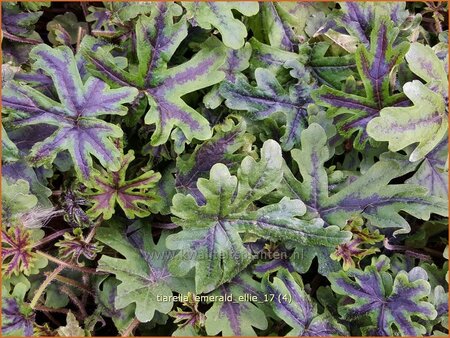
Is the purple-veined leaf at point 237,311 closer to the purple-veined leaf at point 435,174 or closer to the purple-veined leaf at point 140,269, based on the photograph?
the purple-veined leaf at point 140,269

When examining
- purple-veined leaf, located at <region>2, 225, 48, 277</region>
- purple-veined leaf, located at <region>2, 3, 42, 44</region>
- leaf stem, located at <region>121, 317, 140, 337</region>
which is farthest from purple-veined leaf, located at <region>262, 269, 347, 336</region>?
purple-veined leaf, located at <region>2, 3, 42, 44</region>

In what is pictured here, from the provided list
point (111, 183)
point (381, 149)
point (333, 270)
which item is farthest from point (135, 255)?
point (381, 149)

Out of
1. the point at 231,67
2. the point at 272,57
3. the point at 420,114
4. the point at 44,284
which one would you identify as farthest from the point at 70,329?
the point at 420,114

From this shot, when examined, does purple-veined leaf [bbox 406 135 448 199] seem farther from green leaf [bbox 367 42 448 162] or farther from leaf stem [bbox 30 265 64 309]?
leaf stem [bbox 30 265 64 309]

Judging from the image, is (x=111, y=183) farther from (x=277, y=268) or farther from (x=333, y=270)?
(x=333, y=270)

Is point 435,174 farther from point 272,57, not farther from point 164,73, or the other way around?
point 164,73

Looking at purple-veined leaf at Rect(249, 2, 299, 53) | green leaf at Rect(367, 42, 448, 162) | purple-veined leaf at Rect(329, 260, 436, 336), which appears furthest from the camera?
purple-veined leaf at Rect(249, 2, 299, 53)

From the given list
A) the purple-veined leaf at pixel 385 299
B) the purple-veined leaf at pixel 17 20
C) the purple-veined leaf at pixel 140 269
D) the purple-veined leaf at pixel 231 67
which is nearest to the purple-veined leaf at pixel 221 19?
the purple-veined leaf at pixel 231 67
